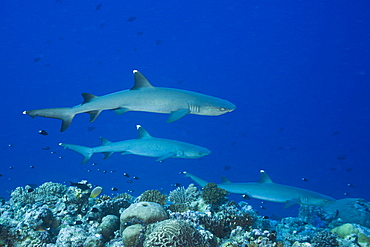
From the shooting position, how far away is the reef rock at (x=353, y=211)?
12461 mm

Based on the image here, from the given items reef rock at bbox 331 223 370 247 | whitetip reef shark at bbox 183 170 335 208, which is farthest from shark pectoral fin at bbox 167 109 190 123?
whitetip reef shark at bbox 183 170 335 208

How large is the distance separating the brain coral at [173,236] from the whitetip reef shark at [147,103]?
2.56 m

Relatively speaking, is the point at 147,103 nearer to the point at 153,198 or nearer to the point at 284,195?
the point at 153,198

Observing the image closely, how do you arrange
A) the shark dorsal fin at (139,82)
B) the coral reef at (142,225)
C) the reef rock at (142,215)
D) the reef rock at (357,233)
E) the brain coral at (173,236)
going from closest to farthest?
the brain coral at (173,236) < the coral reef at (142,225) < the reef rock at (142,215) < the shark dorsal fin at (139,82) < the reef rock at (357,233)

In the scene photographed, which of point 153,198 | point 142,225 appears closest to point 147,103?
point 142,225

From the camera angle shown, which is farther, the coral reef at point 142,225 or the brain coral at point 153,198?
the brain coral at point 153,198

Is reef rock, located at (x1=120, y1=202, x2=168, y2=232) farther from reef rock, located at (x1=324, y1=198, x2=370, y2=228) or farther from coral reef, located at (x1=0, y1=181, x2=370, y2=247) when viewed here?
reef rock, located at (x1=324, y1=198, x2=370, y2=228)

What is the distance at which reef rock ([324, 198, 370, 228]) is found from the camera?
12.5 meters

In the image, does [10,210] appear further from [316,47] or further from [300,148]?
[300,148]

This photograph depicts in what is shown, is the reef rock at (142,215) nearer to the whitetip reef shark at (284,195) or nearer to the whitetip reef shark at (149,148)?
the whitetip reef shark at (149,148)

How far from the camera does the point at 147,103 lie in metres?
6.75

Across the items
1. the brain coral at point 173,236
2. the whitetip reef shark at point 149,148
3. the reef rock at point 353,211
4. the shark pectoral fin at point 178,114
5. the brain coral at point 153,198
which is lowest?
the brain coral at point 173,236

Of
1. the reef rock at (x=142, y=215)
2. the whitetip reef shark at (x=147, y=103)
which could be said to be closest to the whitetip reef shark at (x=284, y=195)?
the whitetip reef shark at (x=147, y=103)

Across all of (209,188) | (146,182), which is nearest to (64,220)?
(209,188)
